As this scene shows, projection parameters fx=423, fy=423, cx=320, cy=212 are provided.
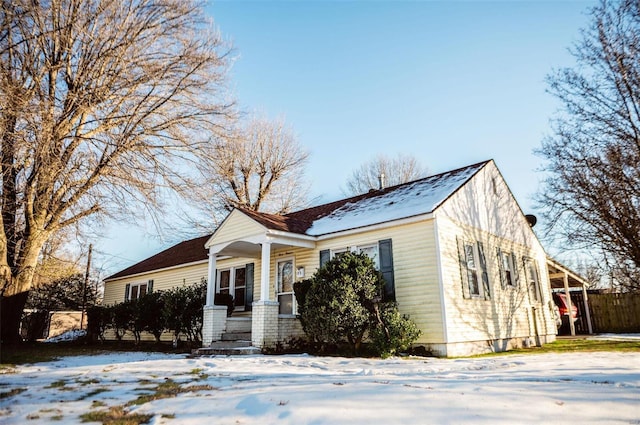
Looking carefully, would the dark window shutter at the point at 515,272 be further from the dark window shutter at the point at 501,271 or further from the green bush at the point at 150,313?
the green bush at the point at 150,313

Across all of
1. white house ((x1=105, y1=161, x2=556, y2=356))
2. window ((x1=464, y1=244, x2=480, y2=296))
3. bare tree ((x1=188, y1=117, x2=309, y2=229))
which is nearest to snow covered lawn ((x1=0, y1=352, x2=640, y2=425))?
white house ((x1=105, y1=161, x2=556, y2=356))

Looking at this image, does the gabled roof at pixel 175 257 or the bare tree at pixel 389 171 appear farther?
the bare tree at pixel 389 171

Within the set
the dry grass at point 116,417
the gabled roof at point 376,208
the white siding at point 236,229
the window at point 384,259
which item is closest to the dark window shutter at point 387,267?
the window at point 384,259

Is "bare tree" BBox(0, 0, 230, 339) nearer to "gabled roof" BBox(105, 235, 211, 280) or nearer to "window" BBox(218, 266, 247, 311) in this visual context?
"window" BBox(218, 266, 247, 311)

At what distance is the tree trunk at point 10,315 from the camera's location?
1240 centimetres

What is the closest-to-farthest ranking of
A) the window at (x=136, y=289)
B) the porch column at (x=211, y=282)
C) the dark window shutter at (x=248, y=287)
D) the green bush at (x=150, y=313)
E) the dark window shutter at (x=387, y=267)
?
the dark window shutter at (x=387, y=267), the porch column at (x=211, y=282), the dark window shutter at (x=248, y=287), the green bush at (x=150, y=313), the window at (x=136, y=289)

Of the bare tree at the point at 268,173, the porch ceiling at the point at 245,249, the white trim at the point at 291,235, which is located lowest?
the porch ceiling at the point at 245,249

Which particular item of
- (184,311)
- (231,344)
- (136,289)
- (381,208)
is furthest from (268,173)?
(231,344)

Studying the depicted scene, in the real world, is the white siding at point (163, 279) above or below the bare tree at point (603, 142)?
below

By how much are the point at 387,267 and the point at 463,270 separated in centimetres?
200

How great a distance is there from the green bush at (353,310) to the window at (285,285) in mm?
2752

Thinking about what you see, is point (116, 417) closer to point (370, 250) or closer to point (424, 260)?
point (424, 260)

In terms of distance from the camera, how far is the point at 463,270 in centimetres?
1094

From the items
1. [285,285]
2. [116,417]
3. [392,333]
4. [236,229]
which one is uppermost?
[236,229]
